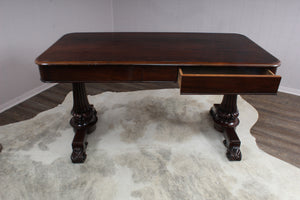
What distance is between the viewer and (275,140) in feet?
5.28

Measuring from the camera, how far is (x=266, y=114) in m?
1.92

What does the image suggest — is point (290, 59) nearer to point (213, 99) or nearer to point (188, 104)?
point (213, 99)

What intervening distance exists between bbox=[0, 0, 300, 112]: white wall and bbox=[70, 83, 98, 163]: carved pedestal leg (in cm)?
83

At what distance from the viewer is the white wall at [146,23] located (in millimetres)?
1895

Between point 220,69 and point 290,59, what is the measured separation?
1.40 metres

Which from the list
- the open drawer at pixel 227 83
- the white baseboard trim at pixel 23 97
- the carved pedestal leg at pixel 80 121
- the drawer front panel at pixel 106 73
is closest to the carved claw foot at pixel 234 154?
the open drawer at pixel 227 83

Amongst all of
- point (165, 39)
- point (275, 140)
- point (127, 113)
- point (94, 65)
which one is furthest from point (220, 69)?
point (127, 113)

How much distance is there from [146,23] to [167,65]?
5.98 ft

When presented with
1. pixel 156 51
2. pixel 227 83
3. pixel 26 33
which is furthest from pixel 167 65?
pixel 26 33

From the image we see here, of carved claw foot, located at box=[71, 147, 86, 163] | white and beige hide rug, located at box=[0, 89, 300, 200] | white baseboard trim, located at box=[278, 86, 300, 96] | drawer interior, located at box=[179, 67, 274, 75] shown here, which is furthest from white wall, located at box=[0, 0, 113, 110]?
white baseboard trim, located at box=[278, 86, 300, 96]

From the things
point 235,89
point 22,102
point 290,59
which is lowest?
point 22,102

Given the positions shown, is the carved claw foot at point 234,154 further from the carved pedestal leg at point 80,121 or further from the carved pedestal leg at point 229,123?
the carved pedestal leg at point 80,121

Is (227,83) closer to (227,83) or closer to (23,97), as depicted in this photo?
(227,83)

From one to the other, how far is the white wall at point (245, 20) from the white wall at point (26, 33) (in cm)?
83
